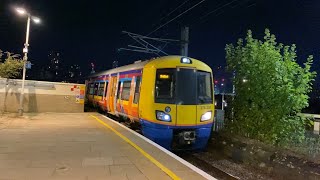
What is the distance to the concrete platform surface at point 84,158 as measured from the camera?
21.3ft

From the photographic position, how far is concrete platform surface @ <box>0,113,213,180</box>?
256 inches

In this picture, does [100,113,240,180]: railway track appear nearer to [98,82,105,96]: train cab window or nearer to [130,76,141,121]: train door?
[130,76,141,121]: train door

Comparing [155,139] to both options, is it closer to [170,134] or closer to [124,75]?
[170,134]

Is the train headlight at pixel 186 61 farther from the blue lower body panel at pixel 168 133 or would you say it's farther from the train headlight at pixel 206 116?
the blue lower body panel at pixel 168 133

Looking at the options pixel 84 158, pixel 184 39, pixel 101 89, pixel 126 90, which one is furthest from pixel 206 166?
pixel 101 89

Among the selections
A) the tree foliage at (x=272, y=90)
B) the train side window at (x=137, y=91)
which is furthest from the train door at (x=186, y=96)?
the tree foliage at (x=272, y=90)

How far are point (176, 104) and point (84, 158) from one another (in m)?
4.36

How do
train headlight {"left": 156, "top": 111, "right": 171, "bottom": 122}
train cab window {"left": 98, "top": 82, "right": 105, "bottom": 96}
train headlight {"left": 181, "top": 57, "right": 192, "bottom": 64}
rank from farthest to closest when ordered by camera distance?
train cab window {"left": 98, "top": 82, "right": 105, "bottom": 96} < train headlight {"left": 181, "top": 57, "right": 192, "bottom": 64} < train headlight {"left": 156, "top": 111, "right": 171, "bottom": 122}

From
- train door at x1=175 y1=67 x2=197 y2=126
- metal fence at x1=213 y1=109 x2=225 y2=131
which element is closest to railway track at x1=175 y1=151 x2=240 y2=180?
train door at x1=175 y1=67 x2=197 y2=126

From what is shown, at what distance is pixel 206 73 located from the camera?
1245 centimetres

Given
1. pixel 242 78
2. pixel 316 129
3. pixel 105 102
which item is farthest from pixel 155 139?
pixel 105 102

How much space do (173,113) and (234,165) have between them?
2.54 metres

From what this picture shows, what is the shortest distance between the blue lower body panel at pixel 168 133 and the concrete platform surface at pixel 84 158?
2.03ft

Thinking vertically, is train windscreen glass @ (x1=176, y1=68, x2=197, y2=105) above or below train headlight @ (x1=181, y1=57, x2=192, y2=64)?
below
